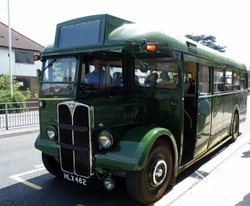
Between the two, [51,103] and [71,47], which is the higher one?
[71,47]

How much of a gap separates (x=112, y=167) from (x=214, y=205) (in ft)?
5.11

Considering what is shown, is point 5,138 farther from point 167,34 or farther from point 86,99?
point 167,34

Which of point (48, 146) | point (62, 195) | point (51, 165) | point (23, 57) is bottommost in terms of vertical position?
point (62, 195)

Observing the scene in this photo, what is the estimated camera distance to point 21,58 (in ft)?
94.7

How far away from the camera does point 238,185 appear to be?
468 cm

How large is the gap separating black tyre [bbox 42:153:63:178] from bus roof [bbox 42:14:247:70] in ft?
6.17

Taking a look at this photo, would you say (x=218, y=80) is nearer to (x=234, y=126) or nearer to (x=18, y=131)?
(x=234, y=126)

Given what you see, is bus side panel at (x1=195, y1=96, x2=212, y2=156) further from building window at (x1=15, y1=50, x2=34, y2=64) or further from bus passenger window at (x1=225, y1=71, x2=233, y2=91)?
building window at (x1=15, y1=50, x2=34, y2=64)

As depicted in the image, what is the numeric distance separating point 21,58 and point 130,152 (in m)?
27.8

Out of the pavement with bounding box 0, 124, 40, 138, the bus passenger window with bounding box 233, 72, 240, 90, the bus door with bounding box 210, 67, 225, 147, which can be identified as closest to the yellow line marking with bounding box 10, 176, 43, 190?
the bus door with bounding box 210, 67, 225, 147

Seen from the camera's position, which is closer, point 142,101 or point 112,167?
point 112,167

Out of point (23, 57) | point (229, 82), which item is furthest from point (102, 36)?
point (23, 57)

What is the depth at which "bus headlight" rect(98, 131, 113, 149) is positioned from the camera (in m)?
3.96

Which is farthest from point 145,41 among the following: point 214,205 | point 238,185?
point 238,185
